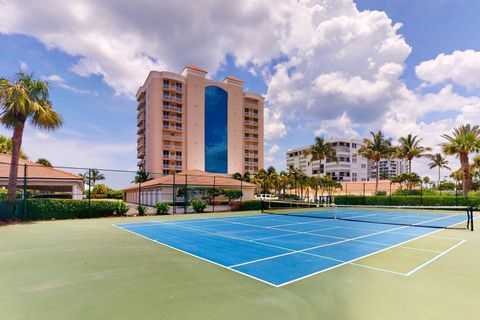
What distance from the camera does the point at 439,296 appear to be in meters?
5.23

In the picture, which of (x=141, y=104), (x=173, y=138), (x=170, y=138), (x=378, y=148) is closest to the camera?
(x=378, y=148)

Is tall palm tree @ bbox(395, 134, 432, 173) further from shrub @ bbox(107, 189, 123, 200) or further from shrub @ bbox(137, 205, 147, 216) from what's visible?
shrub @ bbox(107, 189, 123, 200)

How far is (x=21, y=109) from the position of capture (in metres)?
17.2

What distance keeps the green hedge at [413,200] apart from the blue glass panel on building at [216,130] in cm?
3450

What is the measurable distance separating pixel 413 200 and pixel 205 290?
37571 millimetres

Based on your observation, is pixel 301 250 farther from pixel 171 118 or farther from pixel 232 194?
pixel 171 118

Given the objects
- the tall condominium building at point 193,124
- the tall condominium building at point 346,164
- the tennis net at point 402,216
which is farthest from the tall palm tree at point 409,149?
the tall condominium building at point 346,164

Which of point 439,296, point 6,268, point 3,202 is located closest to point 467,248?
point 439,296

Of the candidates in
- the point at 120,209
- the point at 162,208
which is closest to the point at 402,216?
the point at 162,208

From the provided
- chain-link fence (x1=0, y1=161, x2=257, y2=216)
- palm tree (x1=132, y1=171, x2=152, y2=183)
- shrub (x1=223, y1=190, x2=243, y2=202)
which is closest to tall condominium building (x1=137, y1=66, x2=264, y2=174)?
palm tree (x1=132, y1=171, x2=152, y2=183)

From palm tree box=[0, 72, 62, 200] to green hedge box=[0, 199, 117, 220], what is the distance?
888 millimetres

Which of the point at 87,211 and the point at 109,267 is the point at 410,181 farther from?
the point at 109,267

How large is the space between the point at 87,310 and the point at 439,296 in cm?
632

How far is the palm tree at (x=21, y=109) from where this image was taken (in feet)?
56.1
